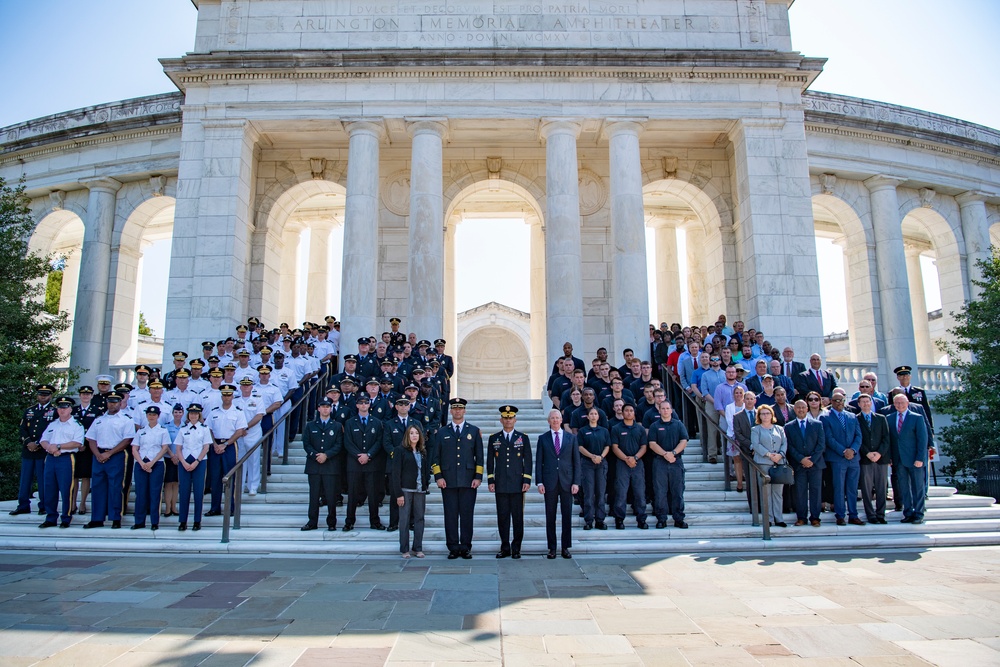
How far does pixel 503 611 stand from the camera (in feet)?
22.5

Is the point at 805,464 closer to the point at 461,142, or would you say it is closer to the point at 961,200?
the point at 461,142

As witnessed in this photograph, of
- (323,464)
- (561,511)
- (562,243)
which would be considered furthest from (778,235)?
(323,464)

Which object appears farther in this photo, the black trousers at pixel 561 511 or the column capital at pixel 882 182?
the column capital at pixel 882 182

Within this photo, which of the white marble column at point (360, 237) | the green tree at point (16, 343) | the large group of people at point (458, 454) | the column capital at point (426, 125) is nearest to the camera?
the large group of people at point (458, 454)

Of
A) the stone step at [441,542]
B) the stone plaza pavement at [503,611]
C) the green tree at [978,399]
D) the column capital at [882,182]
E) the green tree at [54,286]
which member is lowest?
the stone plaza pavement at [503,611]

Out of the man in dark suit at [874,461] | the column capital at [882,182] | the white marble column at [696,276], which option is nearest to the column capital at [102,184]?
the white marble column at [696,276]

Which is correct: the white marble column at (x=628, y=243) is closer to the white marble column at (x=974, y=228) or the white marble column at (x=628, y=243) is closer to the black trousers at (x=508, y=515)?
the black trousers at (x=508, y=515)

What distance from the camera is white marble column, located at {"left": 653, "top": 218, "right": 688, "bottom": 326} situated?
25641 mm

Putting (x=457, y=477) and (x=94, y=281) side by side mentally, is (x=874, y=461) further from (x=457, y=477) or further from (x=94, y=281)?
(x=94, y=281)

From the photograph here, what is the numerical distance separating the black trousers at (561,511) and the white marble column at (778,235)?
11067mm

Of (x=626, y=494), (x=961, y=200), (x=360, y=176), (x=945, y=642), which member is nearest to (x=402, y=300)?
(x=360, y=176)

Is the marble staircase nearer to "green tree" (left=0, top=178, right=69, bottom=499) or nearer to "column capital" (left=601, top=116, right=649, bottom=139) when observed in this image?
"green tree" (left=0, top=178, right=69, bottom=499)

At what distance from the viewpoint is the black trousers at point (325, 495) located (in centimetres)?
1104

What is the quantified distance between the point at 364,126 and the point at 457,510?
1355cm
